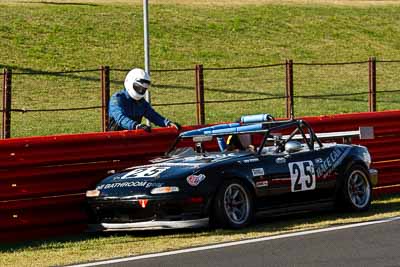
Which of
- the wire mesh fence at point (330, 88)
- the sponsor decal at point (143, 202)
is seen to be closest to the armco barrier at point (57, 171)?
the sponsor decal at point (143, 202)

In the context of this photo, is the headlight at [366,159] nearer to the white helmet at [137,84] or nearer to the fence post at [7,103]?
the white helmet at [137,84]

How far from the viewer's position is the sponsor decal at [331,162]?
14.2m

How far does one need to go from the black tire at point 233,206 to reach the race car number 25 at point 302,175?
74 cm

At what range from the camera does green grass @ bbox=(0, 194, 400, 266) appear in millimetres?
11695

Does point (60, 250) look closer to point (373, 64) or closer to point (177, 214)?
point (177, 214)

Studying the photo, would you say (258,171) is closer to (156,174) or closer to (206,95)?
(156,174)

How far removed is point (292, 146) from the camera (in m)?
13.9

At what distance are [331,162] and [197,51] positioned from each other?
2587 cm

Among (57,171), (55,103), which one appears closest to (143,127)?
(57,171)

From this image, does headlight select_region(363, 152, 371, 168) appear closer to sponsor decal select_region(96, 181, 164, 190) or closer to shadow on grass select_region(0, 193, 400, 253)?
shadow on grass select_region(0, 193, 400, 253)

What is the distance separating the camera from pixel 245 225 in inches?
521

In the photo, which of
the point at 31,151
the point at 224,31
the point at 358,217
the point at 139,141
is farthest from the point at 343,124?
the point at 224,31

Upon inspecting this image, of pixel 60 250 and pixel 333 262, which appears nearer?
pixel 333 262

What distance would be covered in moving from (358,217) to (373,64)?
8.31m
